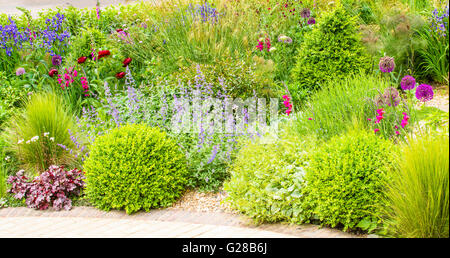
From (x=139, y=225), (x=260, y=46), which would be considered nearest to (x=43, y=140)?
(x=139, y=225)

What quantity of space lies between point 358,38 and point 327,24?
1.56 feet

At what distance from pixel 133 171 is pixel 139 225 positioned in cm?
59

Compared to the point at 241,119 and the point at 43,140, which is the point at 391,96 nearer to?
the point at 241,119

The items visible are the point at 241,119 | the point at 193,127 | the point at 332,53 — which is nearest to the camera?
the point at 193,127

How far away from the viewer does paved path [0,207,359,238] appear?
347 centimetres

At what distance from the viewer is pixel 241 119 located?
5.45 meters

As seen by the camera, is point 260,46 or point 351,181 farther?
point 260,46

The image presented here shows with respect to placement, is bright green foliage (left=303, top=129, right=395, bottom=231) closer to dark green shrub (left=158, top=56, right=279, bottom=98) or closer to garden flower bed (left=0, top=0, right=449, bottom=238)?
garden flower bed (left=0, top=0, right=449, bottom=238)

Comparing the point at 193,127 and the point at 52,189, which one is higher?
the point at 193,127

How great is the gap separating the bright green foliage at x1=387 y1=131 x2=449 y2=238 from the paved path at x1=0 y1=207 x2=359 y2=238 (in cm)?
57

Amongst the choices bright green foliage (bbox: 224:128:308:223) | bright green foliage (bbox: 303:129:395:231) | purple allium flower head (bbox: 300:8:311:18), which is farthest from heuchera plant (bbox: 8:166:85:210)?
purple allium flower head (bbox: 300:8:311:18)

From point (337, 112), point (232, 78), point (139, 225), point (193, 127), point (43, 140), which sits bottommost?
point (139, 225)

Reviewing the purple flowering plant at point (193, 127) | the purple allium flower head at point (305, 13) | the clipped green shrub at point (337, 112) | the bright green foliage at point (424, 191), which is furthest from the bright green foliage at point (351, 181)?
the purple allium flower head at point (305, 13)

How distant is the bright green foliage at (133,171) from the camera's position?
439cm
